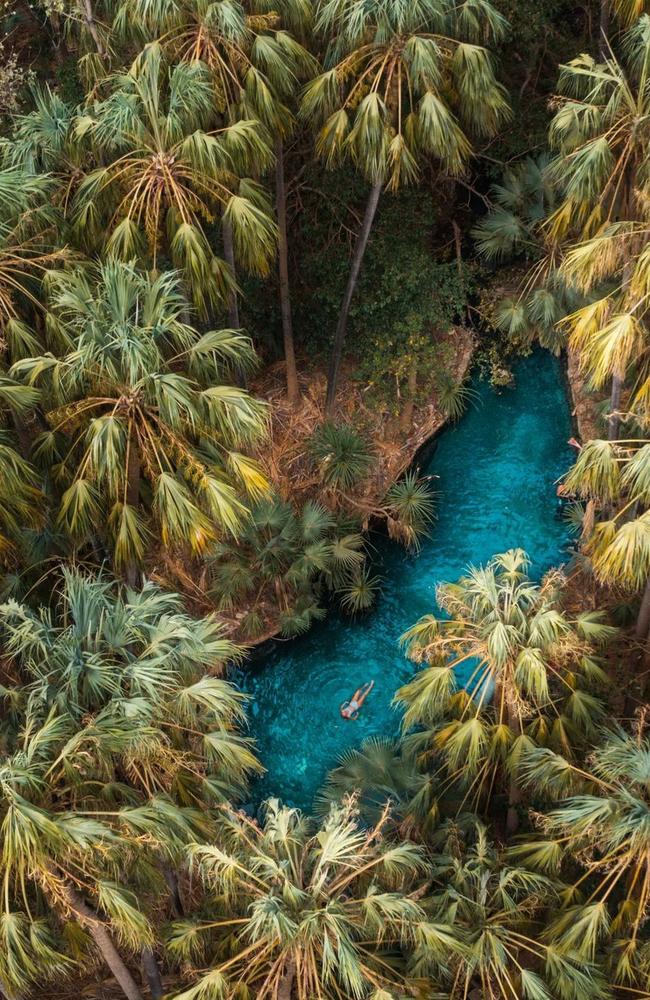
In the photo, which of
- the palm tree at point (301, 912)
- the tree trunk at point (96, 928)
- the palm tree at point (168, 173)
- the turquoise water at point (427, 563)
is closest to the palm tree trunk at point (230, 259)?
the palm tree at point (168, 173)

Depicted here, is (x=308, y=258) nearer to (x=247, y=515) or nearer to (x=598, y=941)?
(x=247, y=515)

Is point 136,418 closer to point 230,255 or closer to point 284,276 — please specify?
point 230,255

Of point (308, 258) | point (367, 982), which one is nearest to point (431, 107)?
point (308, 258)

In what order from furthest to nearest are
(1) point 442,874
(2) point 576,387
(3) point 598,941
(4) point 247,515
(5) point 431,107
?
(2) point 576,387 → (5) point 431,107 → (4) point 247,515 → (1) point 442,874 → (3) point 598,941

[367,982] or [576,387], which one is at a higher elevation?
[576,387]

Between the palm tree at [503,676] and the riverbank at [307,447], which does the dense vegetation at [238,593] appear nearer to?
the palm tree at [503,676]

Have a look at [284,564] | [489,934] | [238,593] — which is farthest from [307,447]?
[489,934]
